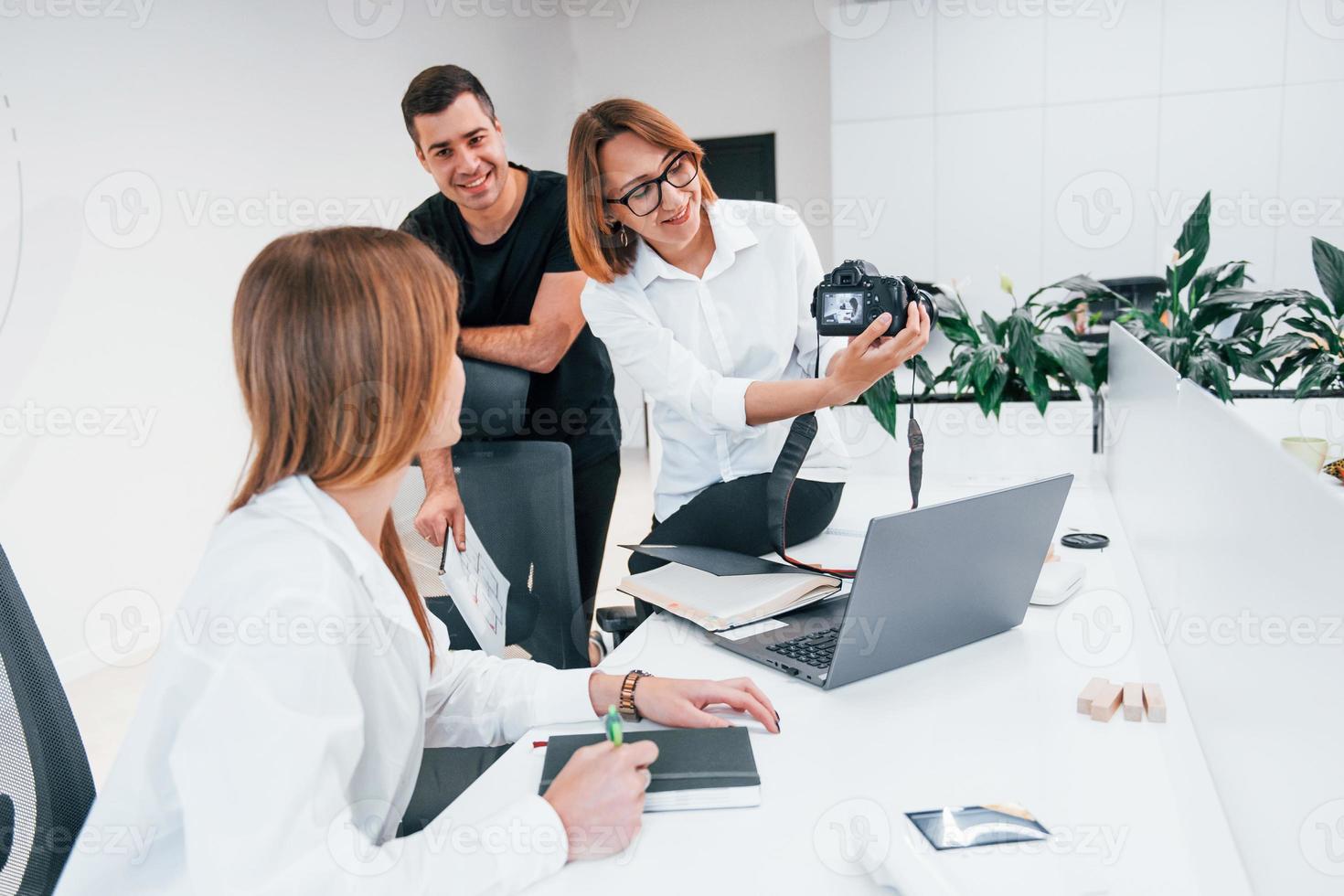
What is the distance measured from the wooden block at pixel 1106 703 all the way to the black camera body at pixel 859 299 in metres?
0.63

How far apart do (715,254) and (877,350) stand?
440 mm

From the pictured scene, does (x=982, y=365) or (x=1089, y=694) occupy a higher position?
(x=982, y=365)

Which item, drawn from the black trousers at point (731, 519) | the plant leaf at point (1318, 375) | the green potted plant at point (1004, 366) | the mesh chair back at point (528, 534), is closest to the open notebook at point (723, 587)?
the black trousers at point (731, 519)

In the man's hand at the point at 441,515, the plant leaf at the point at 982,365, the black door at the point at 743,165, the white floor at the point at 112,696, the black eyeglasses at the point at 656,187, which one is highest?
the black door at the point at 743,165

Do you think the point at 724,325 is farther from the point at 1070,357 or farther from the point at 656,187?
the point at 1070,357

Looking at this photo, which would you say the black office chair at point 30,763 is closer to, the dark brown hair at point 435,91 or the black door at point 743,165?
the dark brown hair at point 435,91

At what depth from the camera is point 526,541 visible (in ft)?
5.40

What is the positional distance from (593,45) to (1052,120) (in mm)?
2977

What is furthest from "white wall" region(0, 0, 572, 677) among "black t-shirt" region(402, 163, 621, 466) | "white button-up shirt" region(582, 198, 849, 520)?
"white button-up shirt" region(582, 198, 849, 520)

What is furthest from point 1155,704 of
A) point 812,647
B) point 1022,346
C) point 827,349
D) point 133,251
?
point 133,251

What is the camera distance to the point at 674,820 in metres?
0.83

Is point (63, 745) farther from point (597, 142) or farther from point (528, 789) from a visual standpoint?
point (597, 142)

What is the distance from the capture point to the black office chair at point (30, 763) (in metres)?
0.88

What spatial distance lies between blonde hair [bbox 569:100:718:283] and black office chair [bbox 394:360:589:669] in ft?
1.13
